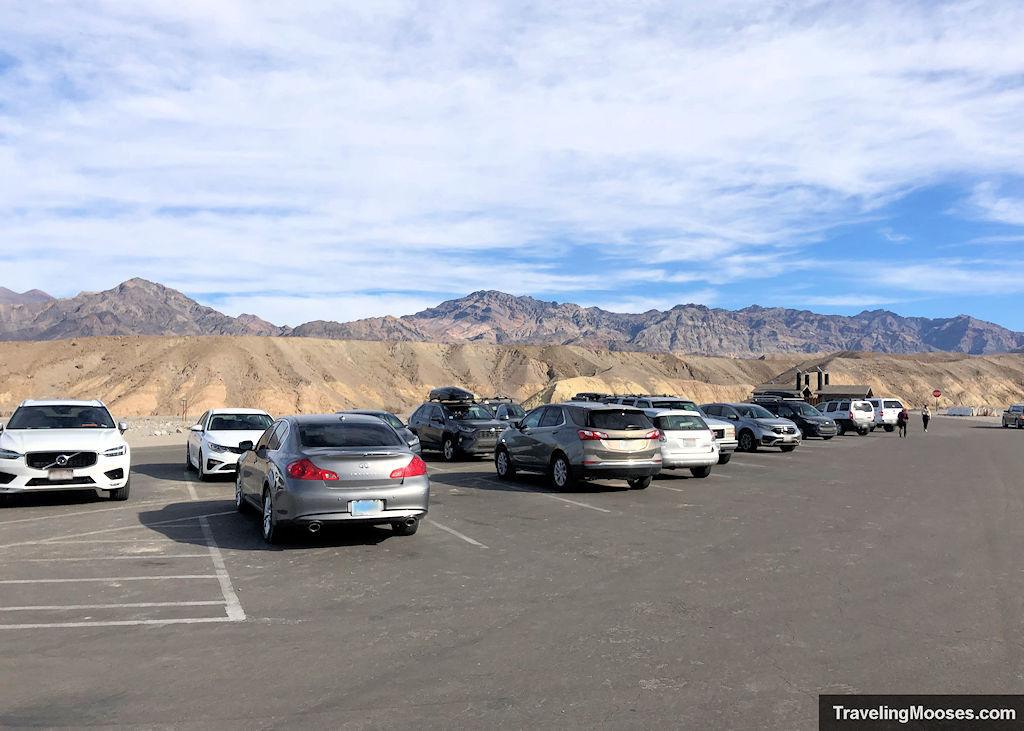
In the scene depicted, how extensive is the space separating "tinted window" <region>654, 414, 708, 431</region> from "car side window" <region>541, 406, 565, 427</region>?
2564 mm

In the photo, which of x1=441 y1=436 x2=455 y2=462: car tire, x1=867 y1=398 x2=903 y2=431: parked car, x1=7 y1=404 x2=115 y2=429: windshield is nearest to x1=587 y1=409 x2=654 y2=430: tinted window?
x1=441 y1=436 x2=455 y2=462: car tire

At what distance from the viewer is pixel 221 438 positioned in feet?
51.0

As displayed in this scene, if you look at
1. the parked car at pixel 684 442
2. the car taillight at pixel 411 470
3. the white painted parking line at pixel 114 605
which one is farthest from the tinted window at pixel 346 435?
the parked car at pixel 684 442

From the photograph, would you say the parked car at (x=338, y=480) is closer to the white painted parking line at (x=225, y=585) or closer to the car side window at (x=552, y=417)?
the white painted parking line at (x=225, y=585)

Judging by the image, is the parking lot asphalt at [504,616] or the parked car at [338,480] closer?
the parking lot asphalt at [504,616]

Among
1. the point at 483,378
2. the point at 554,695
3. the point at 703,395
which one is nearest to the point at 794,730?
the point at 554,695

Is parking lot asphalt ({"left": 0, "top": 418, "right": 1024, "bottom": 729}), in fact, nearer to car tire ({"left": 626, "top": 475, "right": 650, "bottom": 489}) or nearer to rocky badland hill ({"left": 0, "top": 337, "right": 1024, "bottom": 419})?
A: car tire ({"left": 626, "top": 475, "right": 650, "bottom": 489})

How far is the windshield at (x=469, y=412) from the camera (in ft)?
68.2

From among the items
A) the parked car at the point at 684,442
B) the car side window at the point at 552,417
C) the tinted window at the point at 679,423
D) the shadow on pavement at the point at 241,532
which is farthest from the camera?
the tinted window at the point at 679,423

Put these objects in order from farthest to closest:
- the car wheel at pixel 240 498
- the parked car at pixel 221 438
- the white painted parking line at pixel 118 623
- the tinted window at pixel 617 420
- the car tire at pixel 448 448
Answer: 1. the car tire at pixel 448 448
2. the parked car at pixel 221 438
3. the tinted window at pixel 617 420
4. the car wheel at pixel 240 498
5. the white painted parking line at pixel 118 623

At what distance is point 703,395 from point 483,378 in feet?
126

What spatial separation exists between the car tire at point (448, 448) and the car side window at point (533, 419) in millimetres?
4871

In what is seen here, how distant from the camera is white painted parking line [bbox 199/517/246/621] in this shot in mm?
6422

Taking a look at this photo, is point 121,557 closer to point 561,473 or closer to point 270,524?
point 270,524
